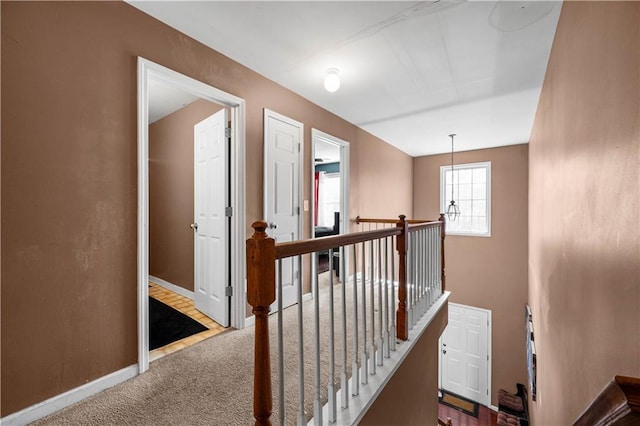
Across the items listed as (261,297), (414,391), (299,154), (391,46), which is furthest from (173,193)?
(414,391)

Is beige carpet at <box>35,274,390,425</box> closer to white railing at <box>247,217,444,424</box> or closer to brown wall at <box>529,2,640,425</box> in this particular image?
white railing at <box>247,217,444,424</box>

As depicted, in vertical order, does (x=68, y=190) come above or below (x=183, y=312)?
above

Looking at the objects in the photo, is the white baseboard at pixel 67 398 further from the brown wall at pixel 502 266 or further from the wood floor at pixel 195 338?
the brown wall at pixel 502 266

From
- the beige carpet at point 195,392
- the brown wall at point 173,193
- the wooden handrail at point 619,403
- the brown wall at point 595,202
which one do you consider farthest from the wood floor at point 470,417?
the wooden handrail at point 619,403

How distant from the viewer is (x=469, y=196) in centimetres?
624

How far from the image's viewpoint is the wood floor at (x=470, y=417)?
208 inches

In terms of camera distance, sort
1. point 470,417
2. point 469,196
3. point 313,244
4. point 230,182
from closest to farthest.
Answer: point 313,244 → point 230,182 → point 470,417 → point 469,196

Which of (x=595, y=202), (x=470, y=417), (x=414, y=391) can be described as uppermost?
(x=595, y=202)

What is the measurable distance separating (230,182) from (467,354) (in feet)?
20.2

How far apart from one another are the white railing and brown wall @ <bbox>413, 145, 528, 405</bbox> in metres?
3.11

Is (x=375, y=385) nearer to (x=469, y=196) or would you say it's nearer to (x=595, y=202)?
(x=595, y=202)

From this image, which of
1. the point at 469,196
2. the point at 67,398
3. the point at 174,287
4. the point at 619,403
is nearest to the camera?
the point at 619,403

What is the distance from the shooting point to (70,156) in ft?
5.24

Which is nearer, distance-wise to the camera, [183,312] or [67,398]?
[67,398]
